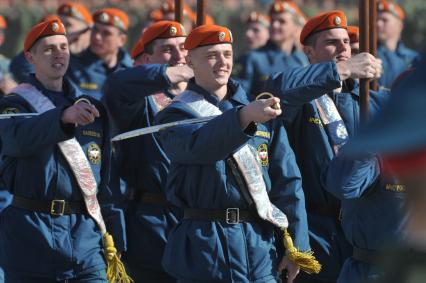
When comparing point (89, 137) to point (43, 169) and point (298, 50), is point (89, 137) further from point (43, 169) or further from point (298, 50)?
point (298, 50)

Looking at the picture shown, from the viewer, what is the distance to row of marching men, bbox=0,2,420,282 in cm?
543

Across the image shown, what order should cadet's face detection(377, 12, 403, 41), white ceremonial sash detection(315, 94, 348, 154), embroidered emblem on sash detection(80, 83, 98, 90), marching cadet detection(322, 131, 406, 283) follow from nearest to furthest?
marching cadet detection(322, 131, 406, 283) < white ceremonial sash detection(315, 94, 348, 154) < embroidered emblem on sash detection(80, 83, 98, 90) < cadet's face detection(377, 12, 403, 41)

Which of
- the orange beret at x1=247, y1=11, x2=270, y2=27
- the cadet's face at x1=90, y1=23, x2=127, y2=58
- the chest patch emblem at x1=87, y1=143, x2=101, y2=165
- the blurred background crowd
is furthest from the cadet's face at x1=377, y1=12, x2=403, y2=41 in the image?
the chest patch emblem at x1=87, y1=143, x2=101, y2=165

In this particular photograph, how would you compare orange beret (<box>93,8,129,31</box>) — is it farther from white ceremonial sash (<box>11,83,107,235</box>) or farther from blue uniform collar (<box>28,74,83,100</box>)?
white ceremonial sash (<box>11,83,107,235</box>)

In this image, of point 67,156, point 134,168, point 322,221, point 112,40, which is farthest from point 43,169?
point 112,40

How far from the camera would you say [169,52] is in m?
7.34

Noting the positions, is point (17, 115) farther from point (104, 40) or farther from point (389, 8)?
point (389, 8)

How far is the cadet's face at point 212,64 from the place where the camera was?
5.74m

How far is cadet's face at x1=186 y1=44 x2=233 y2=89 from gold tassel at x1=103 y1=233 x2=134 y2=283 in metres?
1.19

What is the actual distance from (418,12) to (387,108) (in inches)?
670

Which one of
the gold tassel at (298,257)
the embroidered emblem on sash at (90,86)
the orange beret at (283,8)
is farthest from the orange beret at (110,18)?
the gold tassel at (298,257)

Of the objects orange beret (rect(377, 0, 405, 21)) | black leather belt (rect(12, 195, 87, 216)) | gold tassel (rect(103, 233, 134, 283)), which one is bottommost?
gold tassel (rect(103, 233, 134, 283))

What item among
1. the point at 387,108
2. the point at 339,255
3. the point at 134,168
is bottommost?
the point at 339,255

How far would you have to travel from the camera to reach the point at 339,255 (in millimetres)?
6543
